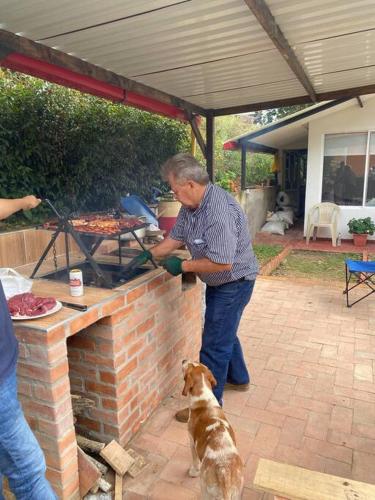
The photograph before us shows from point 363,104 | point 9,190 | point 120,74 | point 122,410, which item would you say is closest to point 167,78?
point 120,74

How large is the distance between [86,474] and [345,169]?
880 centimetres

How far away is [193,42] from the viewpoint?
10.1ft

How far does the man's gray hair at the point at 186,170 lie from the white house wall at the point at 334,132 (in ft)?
24.4

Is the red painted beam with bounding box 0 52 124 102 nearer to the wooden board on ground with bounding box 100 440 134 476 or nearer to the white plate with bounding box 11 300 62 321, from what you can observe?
the white plate with bounding box 11 300 62 321

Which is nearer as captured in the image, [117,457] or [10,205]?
[10,205]

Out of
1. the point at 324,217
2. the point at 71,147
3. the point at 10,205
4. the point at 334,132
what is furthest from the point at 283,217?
the point at 10,205

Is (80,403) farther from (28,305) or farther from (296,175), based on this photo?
(296,175)

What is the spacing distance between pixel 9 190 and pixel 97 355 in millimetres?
2219

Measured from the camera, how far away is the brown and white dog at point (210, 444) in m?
1.65

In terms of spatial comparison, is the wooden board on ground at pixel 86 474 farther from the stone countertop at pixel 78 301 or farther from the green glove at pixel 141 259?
the green glove at pixel 141 259

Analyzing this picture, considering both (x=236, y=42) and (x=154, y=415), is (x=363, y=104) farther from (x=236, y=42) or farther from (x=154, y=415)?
(x=154, y=415)

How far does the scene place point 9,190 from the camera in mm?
3654

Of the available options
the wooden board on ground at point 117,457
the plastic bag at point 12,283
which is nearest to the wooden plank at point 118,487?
the wooden board on ground at point 117,457

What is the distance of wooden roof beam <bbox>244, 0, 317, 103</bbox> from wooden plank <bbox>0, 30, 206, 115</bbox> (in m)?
1.56
